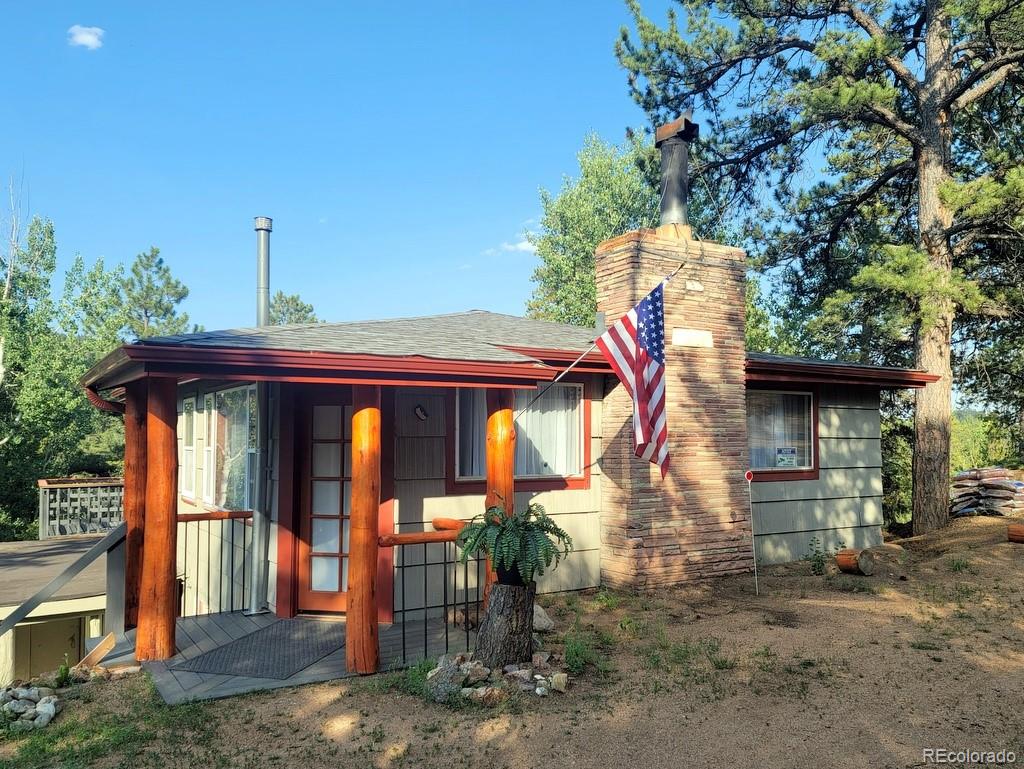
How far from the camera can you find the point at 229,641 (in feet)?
20.8

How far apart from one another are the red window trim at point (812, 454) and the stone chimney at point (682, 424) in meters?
0.85

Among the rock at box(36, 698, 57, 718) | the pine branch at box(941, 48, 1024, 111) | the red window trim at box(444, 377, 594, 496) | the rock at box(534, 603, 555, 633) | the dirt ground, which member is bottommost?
the dirt ground

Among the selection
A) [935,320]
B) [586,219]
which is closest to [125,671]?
[935,320]

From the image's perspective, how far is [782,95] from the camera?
13336mm

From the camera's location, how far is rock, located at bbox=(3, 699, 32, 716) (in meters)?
4.67

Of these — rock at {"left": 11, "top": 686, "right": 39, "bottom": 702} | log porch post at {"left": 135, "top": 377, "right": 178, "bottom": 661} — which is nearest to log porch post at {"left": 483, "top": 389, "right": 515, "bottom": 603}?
log porch post at {"left": 135, "top": 377, "right": 178, "bottom": 661}

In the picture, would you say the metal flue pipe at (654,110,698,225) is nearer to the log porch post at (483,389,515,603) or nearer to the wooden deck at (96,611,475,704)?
the log porch post at (483,389,515,603)

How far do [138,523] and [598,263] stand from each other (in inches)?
228

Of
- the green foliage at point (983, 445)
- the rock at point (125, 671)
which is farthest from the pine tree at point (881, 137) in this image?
the rock at point (125, 671)

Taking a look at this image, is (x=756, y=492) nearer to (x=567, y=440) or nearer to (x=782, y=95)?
(x=567, y=440)

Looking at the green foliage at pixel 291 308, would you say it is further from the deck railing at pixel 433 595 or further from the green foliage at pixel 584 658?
the green foliage at pixel 584 658

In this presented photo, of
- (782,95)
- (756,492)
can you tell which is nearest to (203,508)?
(756,492)

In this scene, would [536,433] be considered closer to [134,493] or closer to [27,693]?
[134,493]

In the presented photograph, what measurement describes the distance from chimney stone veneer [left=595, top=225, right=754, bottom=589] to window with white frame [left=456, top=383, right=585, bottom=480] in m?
0.39
